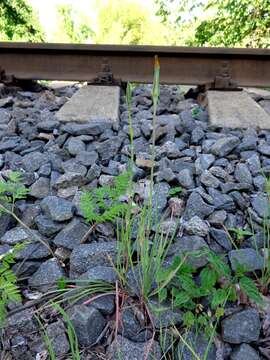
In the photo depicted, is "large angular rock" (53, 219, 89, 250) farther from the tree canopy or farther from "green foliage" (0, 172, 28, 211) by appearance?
the tree canopy

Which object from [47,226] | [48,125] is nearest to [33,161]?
[48,125]

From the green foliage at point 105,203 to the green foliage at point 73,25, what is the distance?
1378 centimetres

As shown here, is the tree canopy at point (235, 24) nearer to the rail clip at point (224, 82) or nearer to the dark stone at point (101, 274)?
the rail clip at point (224, 82)

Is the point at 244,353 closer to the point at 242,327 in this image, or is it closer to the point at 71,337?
the point at 242,327

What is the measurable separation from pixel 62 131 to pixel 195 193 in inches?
44.1

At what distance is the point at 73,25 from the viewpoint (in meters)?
15.0

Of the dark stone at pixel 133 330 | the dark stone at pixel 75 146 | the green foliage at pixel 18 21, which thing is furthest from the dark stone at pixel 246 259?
the green foliage at pixel 18 21

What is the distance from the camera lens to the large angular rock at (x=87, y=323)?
4.21 feet

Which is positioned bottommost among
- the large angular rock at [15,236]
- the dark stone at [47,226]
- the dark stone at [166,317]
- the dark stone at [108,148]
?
the dark stone at [166,317]

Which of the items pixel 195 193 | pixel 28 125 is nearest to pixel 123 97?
pixel 28 125

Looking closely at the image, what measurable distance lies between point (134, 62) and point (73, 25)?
12512mm

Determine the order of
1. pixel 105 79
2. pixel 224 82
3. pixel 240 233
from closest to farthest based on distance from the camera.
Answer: pixel 240 233 → pixel 224 82 → pixel 105 79

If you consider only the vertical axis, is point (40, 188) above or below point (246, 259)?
above

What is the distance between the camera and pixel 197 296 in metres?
1.34
